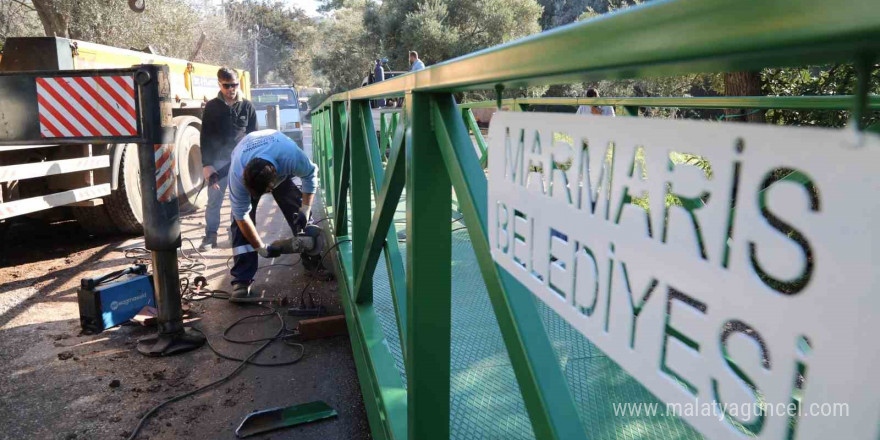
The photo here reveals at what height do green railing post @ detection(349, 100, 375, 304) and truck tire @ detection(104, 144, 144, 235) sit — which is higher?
green railing post @ detection(349, 100, 375, 304)

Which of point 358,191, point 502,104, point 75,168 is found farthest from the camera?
point 75,168

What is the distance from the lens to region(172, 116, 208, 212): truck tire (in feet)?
24.1

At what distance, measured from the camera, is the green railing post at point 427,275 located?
4.73ft

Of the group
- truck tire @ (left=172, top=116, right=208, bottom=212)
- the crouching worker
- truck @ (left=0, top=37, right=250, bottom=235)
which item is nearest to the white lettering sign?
the crouching worker

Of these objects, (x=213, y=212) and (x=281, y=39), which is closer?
(x=213, y=212)

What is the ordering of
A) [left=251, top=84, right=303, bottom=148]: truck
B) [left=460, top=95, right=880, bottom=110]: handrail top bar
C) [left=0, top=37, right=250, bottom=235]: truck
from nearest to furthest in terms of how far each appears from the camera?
[left=460, top=95, right=880, bottom=110]: handrail top bar → [left=0, top=37, right=250, bottom=235]: truck → [left=251, top=84, right=303, bottom=148]: truck

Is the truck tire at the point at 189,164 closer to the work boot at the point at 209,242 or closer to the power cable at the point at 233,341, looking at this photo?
the work boot at the point at 209,242

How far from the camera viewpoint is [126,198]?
618cm

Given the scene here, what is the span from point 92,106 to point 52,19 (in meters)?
16.4

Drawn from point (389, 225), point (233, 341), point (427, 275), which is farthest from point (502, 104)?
point (233, 341)

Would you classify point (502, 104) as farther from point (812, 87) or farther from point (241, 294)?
point (812, 87)

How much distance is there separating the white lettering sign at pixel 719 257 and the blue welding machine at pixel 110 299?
11.9 ft

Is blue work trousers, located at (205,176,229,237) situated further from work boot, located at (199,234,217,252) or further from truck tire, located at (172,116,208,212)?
truck tire, located at (172,116,208,212)

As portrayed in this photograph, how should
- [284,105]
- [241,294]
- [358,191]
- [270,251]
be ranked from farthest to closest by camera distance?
1. [284,105]
2. [241,294]
3. [270,251]
4. [358,191]
